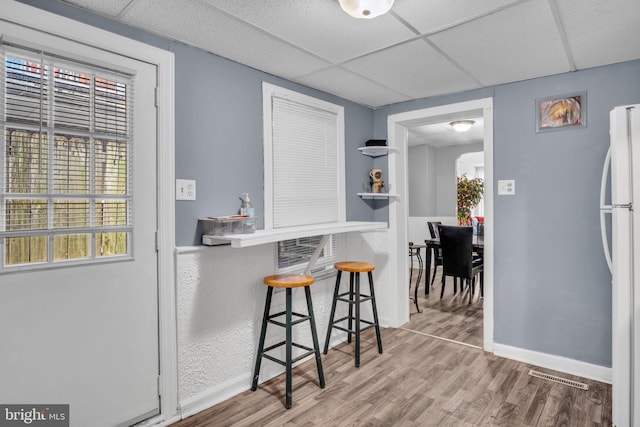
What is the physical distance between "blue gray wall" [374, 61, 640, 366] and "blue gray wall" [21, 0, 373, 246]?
76.2 inches

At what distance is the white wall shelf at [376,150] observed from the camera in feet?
11.1

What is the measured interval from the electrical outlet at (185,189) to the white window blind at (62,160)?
26 centimetres

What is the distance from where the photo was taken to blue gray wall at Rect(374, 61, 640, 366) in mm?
2533

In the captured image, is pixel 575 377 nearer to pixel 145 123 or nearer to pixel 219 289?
pixel 219 289

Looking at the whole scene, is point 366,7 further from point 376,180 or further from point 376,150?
point 376,180

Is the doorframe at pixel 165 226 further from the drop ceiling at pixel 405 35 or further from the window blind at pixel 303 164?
the window blind at pixel 303 164

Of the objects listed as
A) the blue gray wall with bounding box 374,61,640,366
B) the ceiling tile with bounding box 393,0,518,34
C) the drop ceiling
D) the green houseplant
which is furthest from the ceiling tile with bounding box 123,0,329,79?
the green houseplant

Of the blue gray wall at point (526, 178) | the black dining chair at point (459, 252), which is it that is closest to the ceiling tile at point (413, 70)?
the blue gray wall at point (526, 178)

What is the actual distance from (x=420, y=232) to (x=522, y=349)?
4.05 metres

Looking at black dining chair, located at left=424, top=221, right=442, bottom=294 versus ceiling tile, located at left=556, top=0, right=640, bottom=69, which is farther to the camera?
black dining chair, located at left=424, top=221, right=442, bottom=294

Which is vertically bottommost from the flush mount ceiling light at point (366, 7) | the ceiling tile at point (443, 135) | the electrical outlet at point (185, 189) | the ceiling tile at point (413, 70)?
the electrical outlet at point (185, 189)

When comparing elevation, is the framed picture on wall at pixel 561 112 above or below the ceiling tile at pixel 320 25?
below

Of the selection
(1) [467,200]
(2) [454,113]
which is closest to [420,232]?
(1) [467,200]

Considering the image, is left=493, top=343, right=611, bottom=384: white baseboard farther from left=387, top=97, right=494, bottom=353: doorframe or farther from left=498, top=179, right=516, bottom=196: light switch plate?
left=498, top=179, right=516, bottom=196: light switch plate
